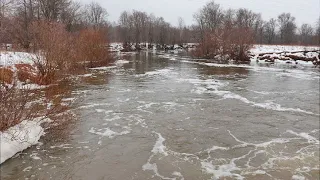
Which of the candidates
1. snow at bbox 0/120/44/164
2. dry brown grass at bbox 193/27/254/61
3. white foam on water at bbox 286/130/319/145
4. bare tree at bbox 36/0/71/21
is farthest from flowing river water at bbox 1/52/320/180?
bare tree at bbox 36/0/71/21

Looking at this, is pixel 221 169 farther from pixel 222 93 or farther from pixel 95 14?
pixel 95 14

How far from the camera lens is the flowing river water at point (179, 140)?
23.2 ft

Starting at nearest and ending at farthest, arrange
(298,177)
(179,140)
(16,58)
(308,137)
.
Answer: (298,177) < (179,140) < (308,137) < (16,58)

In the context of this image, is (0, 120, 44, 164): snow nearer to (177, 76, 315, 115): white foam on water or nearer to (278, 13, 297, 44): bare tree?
(177, 76, 315, 115): white foam on water

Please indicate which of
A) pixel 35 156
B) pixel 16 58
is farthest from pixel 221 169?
pixel 16 58

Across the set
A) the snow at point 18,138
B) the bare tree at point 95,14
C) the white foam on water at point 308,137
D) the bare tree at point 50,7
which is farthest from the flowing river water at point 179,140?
the bare tree at point 95,14

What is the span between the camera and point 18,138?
8.01 m

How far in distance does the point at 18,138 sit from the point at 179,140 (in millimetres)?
4363

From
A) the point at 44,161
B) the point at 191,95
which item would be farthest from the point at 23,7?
the point at 44,161

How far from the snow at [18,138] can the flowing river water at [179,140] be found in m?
0.21

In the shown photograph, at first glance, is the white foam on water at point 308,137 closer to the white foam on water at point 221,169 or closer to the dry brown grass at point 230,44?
the white foam on water at point 221,169

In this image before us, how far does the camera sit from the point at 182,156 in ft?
26.1

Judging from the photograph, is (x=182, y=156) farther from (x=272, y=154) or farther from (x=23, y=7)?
(x=23, y=7)

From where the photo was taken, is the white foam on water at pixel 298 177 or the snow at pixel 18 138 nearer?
the white foam on water at pixel 298 177
